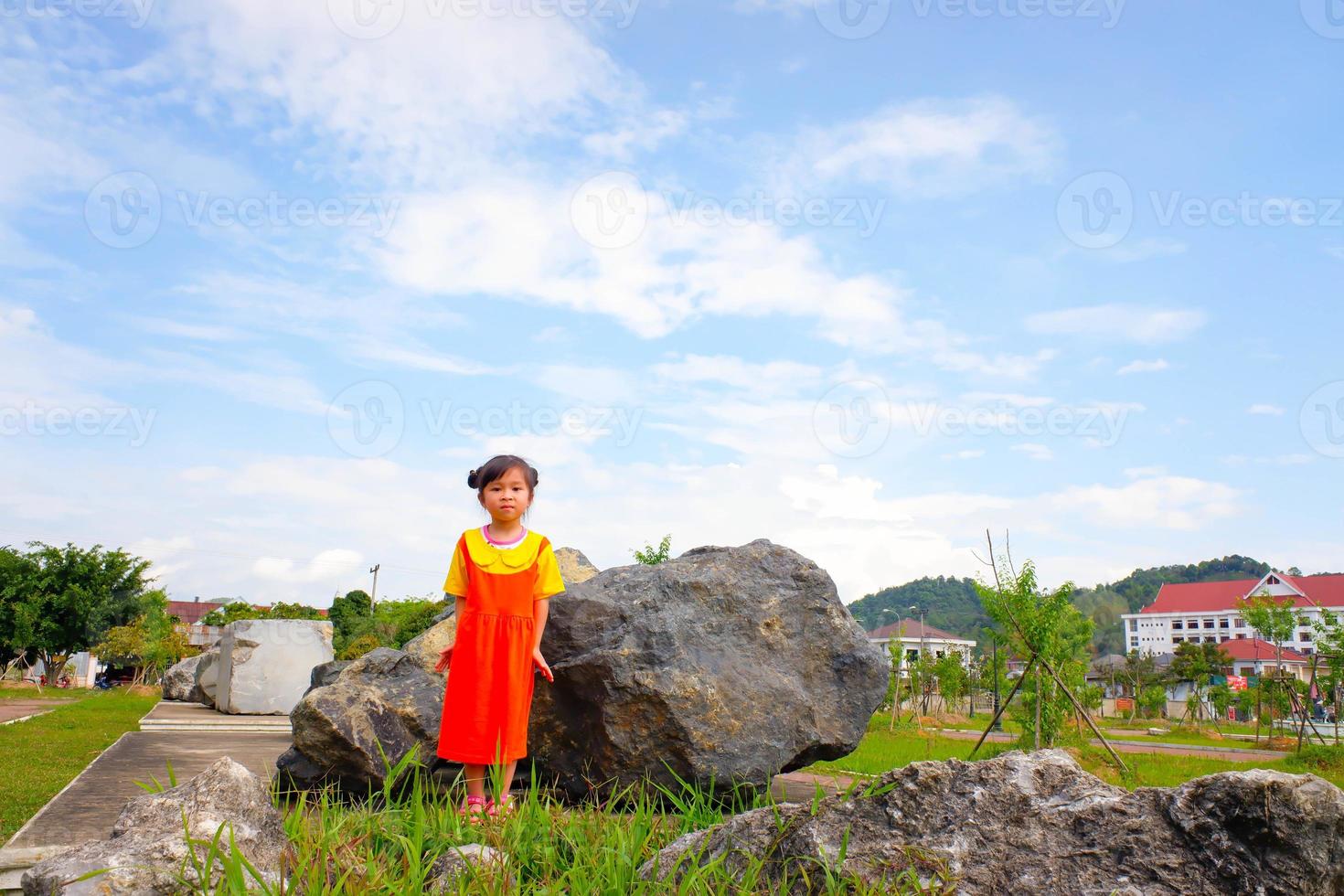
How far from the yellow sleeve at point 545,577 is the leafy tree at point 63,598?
3665 cm

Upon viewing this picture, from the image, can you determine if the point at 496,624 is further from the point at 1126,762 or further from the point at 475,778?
the point at 1126,762

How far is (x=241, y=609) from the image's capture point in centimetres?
4484

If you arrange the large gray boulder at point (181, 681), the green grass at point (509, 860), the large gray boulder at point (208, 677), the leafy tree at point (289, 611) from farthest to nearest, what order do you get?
the leafy tree at point (289, 611), the large gray boulder at point (181, 681), the large gray boulder at point (208, 677), the green grass at point (509, 860)

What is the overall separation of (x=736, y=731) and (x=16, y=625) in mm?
37400

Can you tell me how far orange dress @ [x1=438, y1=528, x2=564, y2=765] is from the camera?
15.8 feet

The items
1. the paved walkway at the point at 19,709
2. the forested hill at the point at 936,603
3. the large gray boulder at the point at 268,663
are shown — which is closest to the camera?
the large gray boulder at the point at 268,663

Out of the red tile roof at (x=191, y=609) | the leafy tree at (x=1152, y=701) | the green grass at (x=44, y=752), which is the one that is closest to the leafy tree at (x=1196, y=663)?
the leafy tree at (x=1152, y=701)

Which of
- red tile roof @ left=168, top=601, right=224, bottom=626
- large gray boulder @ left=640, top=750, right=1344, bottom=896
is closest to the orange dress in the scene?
large gray boulder @ left=640, top=750, right=1344, bottom=896

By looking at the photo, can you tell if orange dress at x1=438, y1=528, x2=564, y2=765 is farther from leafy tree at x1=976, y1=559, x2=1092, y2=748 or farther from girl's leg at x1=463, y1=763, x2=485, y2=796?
leafy tree at x1=976, y1=559, x2=1092, y2=748

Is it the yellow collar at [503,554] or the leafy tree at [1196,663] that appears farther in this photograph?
the leafy tree at [1196,663]

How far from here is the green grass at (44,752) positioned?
564 centimetres

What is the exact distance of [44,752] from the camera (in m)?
8.63

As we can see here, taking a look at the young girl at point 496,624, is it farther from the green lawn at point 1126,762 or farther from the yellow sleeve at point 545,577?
the green lawn at point 1126,762

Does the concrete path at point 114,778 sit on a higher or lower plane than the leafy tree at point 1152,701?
higher
